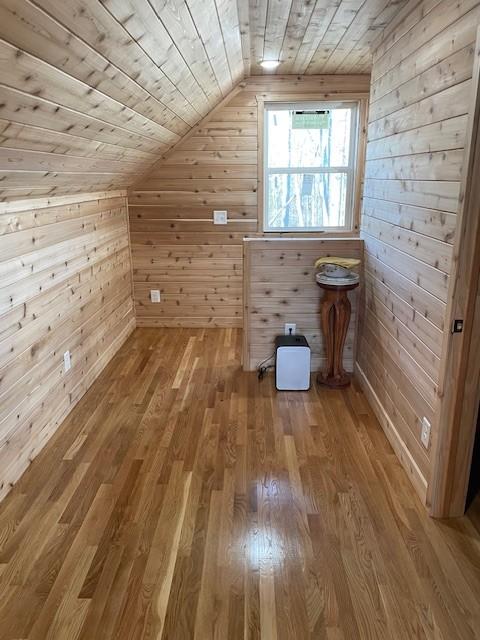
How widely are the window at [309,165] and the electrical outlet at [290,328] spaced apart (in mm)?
1237

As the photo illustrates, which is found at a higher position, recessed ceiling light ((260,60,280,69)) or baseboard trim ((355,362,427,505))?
recessed ceiling light ((260,60,280,69))

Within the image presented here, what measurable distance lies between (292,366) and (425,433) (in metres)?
1.20

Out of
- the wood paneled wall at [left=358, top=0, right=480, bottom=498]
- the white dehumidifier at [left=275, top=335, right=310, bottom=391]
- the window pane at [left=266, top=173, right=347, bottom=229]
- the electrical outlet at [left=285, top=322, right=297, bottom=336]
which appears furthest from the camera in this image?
the window pane at [left=266, top=173, right=347, bottom=229]

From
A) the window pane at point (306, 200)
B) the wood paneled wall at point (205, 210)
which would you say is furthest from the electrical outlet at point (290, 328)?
the window pane at point (306, 200)

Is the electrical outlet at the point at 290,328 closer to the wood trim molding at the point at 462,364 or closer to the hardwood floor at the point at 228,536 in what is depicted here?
the hardwood floor at the point at 228,536

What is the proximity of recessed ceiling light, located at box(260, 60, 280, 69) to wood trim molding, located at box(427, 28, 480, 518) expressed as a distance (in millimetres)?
2117

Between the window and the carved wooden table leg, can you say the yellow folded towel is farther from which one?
the window

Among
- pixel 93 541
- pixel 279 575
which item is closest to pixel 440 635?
pixel 279 575

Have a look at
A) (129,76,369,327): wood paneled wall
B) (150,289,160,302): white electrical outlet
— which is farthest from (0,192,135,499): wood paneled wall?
(150,289,160,302): white electrical outlet

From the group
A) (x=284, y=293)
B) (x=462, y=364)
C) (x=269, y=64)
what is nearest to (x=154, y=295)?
(x=284, y=293)

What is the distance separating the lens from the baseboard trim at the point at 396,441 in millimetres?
2117

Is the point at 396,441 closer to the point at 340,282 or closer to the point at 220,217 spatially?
the point at 340,282

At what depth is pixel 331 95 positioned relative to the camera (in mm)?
3889

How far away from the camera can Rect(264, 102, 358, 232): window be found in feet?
13.3
